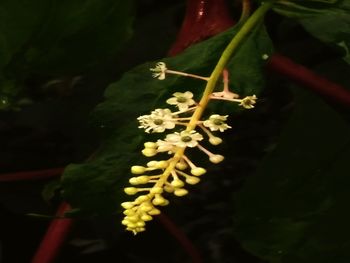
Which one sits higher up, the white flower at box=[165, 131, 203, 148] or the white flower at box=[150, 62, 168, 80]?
the white flower at box=[150, 62, 168, 80]

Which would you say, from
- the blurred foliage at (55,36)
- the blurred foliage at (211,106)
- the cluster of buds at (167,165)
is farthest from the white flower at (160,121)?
the blurred foliage at (55,36)

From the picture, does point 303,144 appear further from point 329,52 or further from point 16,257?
point 16,257

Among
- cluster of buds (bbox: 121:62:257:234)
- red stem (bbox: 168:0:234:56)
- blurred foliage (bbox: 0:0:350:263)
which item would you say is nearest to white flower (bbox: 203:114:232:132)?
cluster of buds (bbox: 121:62:257:234)

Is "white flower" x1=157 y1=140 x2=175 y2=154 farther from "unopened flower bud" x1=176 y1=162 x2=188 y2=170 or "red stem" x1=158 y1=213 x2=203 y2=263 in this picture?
"red stem" x1=158 y1=213 x2=203 y2=263

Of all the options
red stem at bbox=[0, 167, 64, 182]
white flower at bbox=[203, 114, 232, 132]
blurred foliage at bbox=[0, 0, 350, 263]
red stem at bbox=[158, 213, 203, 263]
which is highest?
white flower at bbox=[203, 114, 232, 132]

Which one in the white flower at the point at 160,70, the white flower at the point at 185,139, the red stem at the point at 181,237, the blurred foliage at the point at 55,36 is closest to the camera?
the white flower at the point at 185,139

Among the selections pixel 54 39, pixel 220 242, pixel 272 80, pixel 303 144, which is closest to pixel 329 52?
pixel 272 80

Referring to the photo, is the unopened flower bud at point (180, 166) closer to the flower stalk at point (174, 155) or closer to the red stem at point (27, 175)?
the flower stalk at point (174, 155)

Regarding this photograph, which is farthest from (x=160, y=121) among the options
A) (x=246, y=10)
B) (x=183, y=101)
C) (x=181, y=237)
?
(x=181, y=237)
